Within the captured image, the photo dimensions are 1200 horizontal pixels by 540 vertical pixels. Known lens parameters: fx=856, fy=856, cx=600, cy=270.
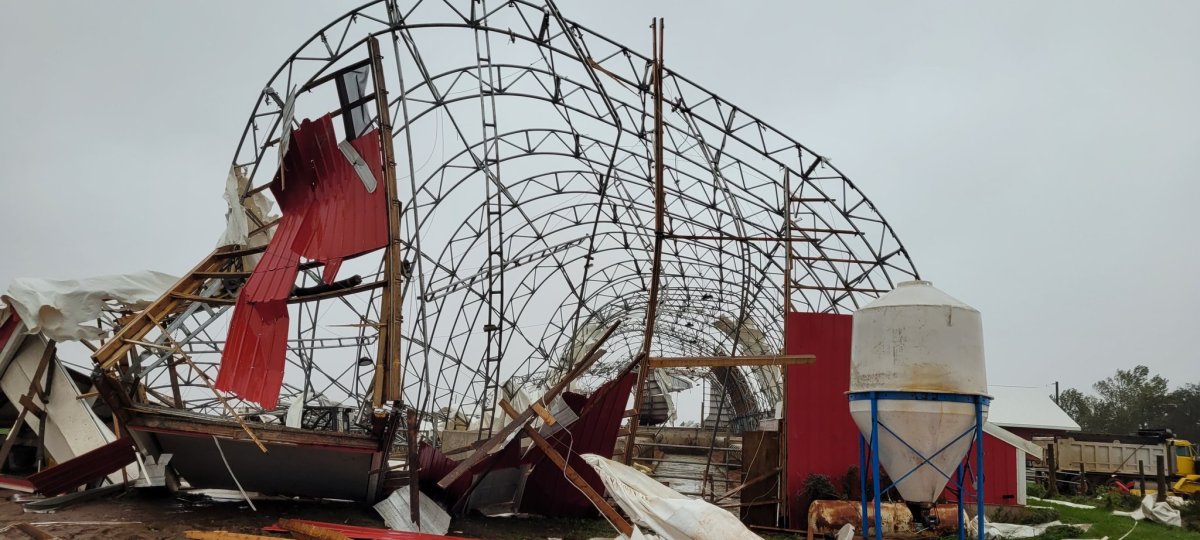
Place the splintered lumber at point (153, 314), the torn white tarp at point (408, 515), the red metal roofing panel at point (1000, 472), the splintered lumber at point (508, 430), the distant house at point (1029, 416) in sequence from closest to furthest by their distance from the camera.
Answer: the splintered lumber at point (153, 314) → the torn white tarp at point (408, 515) → the splintered lumber at point (508, 430) → the red metal roofing panel at point (1000, 472) → the distant house at point (1029, 416)

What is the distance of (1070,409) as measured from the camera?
8125cm

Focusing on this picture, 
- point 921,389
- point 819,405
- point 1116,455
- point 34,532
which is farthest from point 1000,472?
point 34,532

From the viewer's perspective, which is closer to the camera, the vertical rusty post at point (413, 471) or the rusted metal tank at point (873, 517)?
the vertical rusty post at point (413, 471)

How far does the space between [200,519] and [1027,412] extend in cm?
3861

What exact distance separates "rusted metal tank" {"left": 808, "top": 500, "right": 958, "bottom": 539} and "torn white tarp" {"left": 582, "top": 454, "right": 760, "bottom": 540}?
14.5 ft

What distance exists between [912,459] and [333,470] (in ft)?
31.2

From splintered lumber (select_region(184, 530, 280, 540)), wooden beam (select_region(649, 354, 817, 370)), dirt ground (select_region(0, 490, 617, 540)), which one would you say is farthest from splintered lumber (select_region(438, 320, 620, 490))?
splintered lumber (select_region(184, 530, 280, 540))

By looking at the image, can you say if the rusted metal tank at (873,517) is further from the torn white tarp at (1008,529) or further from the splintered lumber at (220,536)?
the splintered lumber at (220,536)

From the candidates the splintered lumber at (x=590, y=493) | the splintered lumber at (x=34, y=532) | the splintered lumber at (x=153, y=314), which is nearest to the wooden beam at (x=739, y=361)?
the splintered lumber at (x=590, y=493)

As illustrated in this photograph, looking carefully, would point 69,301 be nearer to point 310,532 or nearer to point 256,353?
point 256,353

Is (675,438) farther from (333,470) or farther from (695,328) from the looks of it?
(333,470)

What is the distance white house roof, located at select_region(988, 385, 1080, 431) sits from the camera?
39281 millimetres

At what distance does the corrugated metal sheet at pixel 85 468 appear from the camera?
14695 mm

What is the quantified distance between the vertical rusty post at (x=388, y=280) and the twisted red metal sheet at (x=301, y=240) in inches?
24.0
